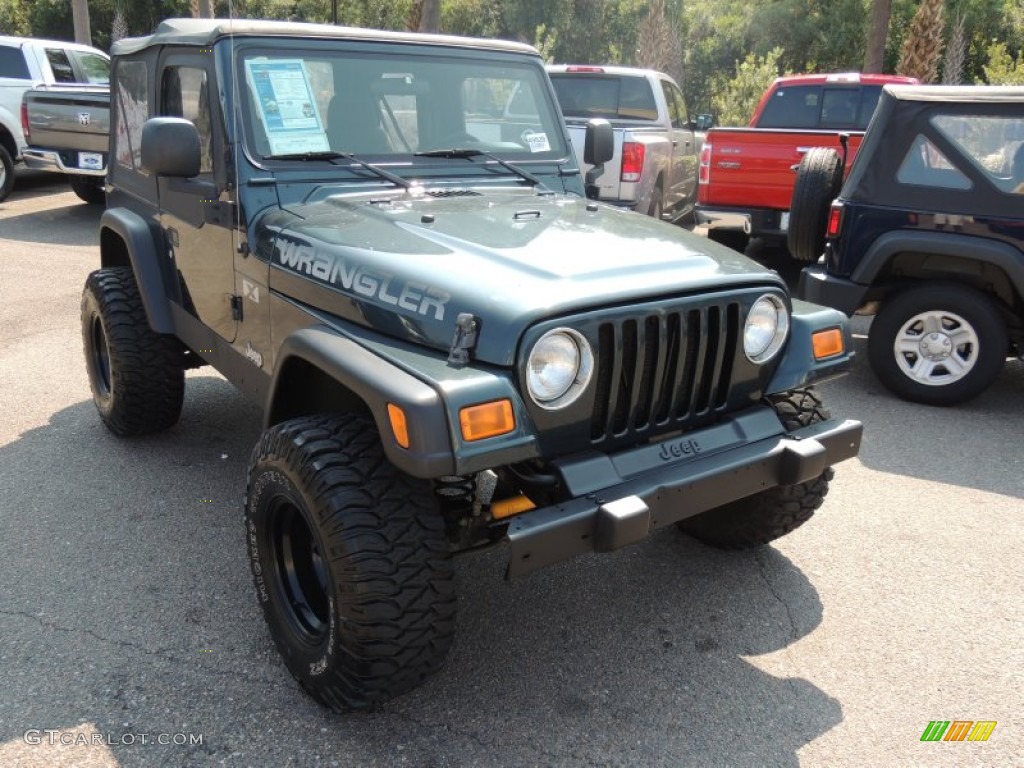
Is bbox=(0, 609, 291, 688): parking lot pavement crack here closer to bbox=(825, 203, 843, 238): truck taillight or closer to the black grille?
the black grille

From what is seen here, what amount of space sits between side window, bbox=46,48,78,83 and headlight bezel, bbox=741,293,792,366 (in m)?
12.1

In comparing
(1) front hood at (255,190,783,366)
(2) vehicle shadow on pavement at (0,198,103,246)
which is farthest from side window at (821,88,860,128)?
(2) vehicle shadow on pavement at (0,198,103,246)

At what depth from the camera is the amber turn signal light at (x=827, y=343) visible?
2.93m

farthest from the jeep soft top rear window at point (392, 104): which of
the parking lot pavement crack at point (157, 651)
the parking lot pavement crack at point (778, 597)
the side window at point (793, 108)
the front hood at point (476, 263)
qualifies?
the side window at point (793, 108)

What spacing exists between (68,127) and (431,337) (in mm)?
9219

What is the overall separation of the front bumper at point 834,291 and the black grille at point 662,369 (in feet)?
9.73

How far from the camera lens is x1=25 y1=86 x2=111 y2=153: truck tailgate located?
9820mm

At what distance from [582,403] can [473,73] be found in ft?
6.24

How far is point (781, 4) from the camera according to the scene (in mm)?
27156

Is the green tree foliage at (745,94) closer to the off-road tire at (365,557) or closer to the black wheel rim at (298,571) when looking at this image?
the black wheel rim at (298,571)

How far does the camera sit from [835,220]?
17.8 feet

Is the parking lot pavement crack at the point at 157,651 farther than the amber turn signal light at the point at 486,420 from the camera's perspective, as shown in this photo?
Yes

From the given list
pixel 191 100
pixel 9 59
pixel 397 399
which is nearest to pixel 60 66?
pixel 9 59

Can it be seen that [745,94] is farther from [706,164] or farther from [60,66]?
[60,66]
